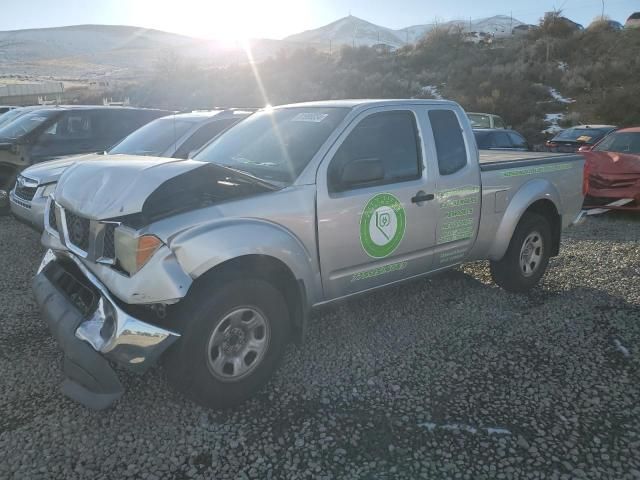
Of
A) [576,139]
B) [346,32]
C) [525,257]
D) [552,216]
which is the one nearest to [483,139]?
[576,139]

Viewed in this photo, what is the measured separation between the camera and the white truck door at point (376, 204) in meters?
3.64

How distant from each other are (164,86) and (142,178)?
36905 mm

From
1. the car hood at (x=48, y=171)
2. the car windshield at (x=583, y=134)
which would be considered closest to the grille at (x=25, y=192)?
the car hood at (x=48, y=171)

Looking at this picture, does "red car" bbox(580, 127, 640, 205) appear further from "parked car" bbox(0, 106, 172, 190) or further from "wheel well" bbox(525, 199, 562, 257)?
"parked car" bbox(0, 106, 172, 190)

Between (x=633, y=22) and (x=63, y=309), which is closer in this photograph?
(x=63, y=309)

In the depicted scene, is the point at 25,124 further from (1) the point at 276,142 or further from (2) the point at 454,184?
(2) the point at 454,184

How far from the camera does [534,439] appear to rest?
2.98 metres

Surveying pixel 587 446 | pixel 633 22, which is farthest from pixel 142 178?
pixel 633 22

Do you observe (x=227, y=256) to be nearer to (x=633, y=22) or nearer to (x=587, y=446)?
(x=587, y=446)

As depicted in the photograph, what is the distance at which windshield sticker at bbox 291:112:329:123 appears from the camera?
4.05 meters

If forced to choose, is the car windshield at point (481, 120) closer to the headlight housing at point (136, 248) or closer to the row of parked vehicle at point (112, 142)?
the row of parked vehicle at point (112, 142)

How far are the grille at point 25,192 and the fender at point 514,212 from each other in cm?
550

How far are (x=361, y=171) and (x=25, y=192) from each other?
5163 mm

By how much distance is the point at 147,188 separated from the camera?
9.99 feet
